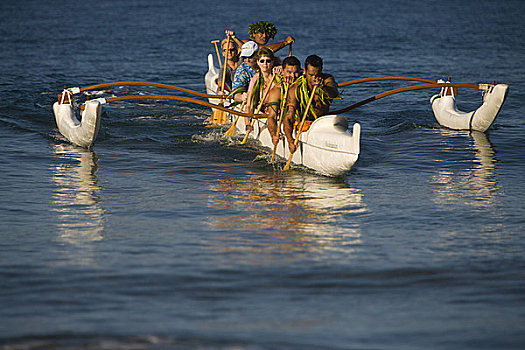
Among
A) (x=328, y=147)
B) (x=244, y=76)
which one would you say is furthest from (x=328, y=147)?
(x=244, y=76)

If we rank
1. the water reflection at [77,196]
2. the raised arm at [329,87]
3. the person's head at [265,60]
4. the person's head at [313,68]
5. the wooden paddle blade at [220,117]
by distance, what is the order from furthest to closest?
the wooden paddle blade at [220,117] → the person's head at [265,60] → the raised arm at [329,87] → the person's head at [313,68] → the water reflection at [77,196]

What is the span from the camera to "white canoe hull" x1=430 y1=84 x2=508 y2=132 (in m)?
12.1

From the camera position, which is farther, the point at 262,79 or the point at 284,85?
the point at 262,79

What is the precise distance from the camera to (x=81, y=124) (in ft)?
36.8

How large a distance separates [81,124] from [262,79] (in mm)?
3055

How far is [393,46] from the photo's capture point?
91.3ft

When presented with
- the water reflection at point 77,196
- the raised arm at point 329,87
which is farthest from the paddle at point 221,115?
the raised arm at point 329,87

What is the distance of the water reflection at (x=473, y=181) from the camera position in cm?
865

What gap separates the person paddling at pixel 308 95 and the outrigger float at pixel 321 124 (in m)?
0.22

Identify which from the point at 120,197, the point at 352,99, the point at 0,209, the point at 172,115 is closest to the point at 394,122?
the point at 352,99

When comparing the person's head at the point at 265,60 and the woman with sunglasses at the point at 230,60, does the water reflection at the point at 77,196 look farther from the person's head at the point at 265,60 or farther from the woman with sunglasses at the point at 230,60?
the woman with sunglasses at the point at 230,60

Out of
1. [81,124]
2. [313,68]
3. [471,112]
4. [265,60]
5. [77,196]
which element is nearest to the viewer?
[77,196]

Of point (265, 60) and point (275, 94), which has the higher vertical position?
point (265, 60)

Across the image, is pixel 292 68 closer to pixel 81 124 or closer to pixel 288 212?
pixel 288 212
